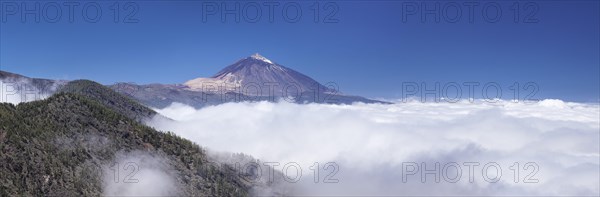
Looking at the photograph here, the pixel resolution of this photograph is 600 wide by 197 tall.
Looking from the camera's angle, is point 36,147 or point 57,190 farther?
point 36,147

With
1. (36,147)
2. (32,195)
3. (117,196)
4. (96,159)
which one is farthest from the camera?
(96,159)

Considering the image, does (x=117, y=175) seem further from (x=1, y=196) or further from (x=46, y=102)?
(x=1, y=196)

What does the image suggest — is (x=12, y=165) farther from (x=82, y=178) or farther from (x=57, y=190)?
(x=82, y=178)

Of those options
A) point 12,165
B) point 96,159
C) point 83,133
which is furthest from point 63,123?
point 12,165

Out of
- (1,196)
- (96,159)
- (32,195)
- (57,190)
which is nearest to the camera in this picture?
(1,196)

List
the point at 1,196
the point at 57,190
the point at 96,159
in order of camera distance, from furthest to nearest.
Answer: the point at 96,159 < the point at 57,190 < the point at 1,196

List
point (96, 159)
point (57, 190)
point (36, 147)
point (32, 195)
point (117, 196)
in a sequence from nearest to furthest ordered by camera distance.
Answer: point (32, 195)
point (57, 190)
point (36, 147)
point (117, 196)
point (96, 159)

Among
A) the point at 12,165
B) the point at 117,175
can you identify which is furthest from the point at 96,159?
the point at 12,165

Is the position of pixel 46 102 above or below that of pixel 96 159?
above

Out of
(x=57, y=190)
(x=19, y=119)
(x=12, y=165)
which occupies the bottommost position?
(x=57, y=190)
